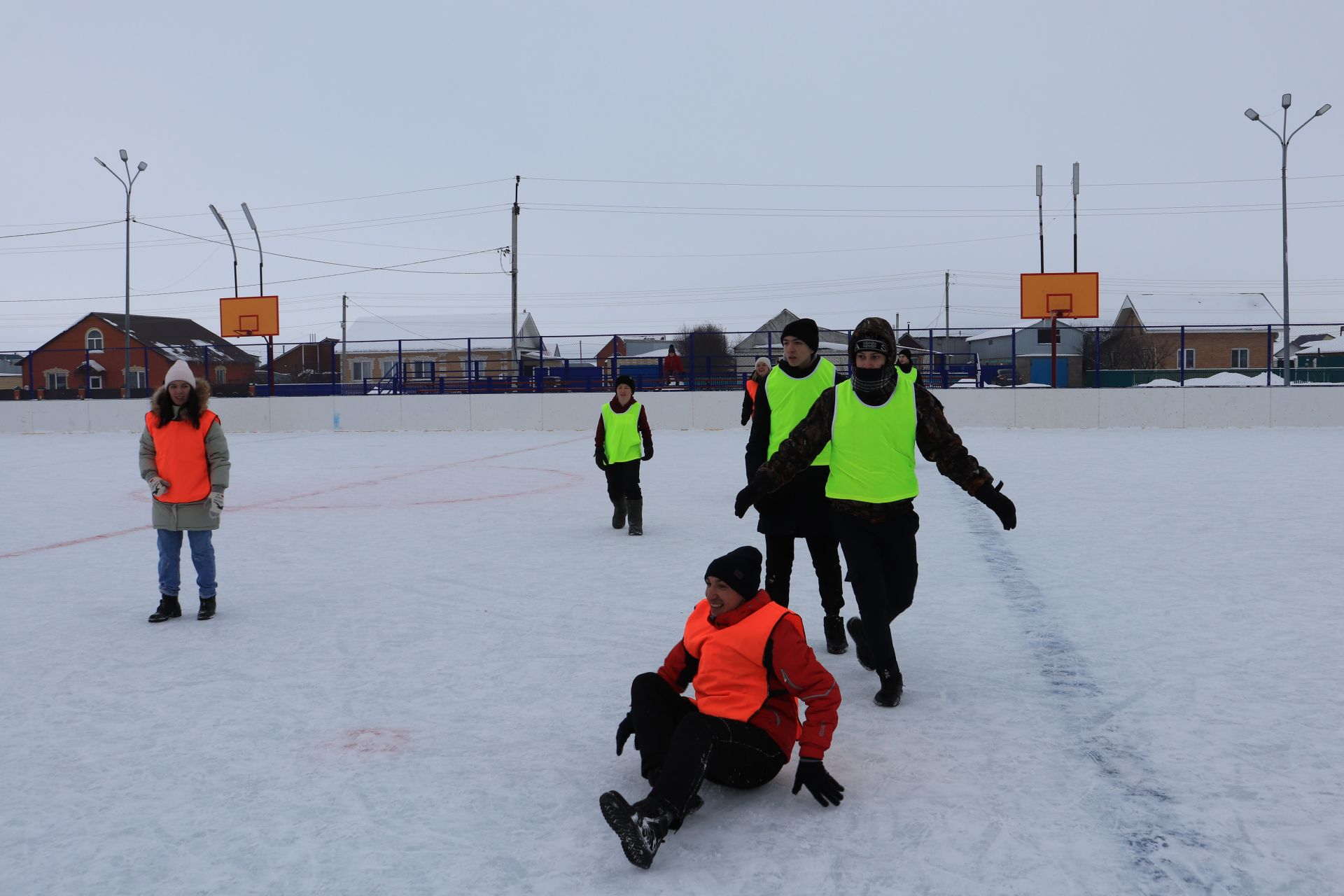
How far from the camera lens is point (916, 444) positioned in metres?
4.32

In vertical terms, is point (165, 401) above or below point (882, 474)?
above

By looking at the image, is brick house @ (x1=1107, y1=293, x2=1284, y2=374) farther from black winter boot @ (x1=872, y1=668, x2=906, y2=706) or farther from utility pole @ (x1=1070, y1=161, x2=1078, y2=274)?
black winter boot @ (x1=872, y1=668, x2=906, y2=706)

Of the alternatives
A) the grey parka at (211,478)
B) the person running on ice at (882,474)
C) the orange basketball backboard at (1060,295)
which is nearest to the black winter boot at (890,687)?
the person running on ice at (882,474)

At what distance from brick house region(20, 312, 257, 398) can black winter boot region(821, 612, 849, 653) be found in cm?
3183

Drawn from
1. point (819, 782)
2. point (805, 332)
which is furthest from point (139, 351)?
point (819, 782)

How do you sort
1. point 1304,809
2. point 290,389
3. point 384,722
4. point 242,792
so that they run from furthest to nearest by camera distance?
point 290,389, point 384,722, point 242,792, point 1304,809

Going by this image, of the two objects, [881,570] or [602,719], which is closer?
[602,719]

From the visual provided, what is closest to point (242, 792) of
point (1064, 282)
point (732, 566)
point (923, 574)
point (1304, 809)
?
point (732, 566)

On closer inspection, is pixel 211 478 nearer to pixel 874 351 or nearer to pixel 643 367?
pixel 874 351

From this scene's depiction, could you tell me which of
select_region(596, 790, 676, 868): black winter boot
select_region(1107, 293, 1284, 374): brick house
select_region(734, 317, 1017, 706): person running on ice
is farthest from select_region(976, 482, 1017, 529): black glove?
select_region(1107, 293, 1284, 374): brick house

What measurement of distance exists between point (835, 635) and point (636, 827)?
2.32 m

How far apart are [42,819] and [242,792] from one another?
543mm

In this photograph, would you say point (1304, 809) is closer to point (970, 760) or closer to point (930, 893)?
point (970, 760)

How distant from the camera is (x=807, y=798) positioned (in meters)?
3.32
